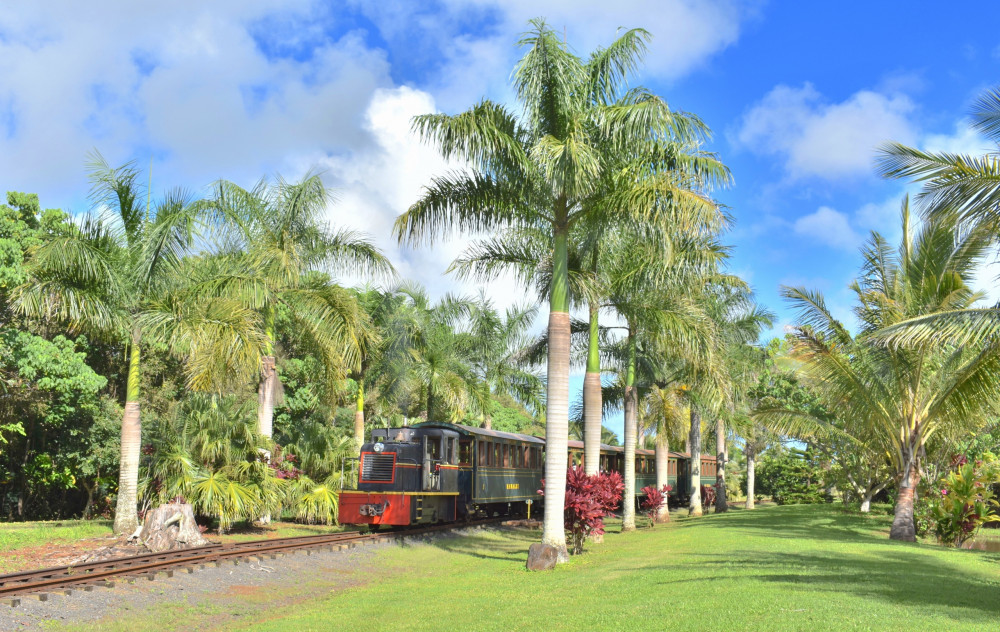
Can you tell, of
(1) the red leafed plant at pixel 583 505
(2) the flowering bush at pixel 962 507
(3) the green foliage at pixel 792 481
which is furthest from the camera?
(3) the green foliage at pixel 792 481

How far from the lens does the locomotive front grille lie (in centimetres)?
1980

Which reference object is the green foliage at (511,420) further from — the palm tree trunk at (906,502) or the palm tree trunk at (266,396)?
the palm tree trunk at (906,502)

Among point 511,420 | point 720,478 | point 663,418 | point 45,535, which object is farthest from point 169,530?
point 511,420

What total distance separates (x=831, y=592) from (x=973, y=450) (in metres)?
24.5

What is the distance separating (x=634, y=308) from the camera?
2041 centimetres

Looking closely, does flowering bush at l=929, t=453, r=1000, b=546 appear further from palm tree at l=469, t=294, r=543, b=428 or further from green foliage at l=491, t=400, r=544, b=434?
green foliage at l=491, t=400, r=544, b=434

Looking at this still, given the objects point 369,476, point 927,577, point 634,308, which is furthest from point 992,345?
point 369,476

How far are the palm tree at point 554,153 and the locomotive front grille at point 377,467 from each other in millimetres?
5720

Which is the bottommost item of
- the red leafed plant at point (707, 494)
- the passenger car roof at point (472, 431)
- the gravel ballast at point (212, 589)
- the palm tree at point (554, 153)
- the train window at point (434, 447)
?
the red leafed plant at point (707, 494)

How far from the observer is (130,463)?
54.3 feet

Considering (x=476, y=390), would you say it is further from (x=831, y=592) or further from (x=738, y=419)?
(x=831, y=592)

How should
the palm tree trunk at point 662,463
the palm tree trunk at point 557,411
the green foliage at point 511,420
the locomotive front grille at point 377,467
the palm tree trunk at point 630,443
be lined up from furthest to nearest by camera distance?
the green foliage at point 511,420 → the palm tree trunk at point 662,463 → the palm tree trunk at point 630,443 → the locomotive front grille at point 377,467 → the palm tree trunk at point 557,411

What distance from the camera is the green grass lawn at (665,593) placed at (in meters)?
8.17

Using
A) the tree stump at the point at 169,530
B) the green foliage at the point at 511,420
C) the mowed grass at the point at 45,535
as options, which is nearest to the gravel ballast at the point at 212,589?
the tree stump at the point at 169,530
